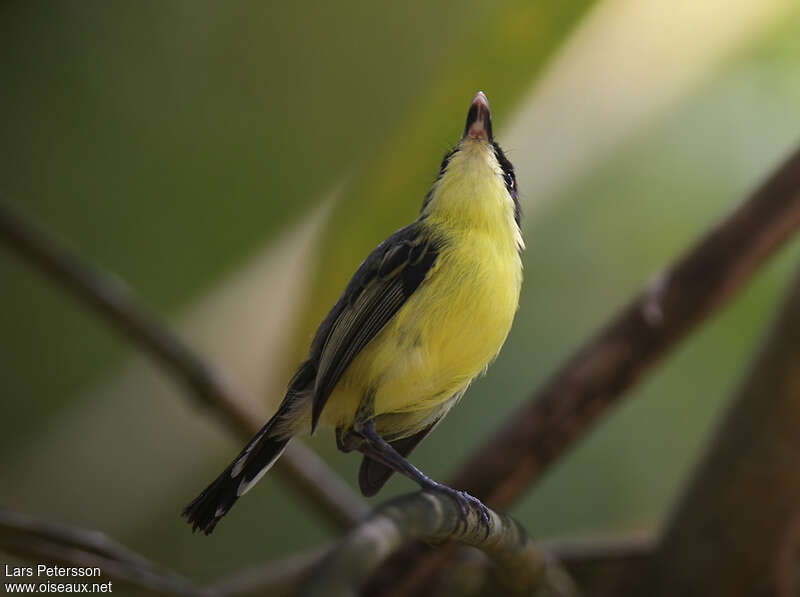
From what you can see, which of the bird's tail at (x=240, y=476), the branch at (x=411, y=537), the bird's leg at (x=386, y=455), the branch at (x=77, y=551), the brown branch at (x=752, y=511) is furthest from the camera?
the brown branch at (x=752, y=511)

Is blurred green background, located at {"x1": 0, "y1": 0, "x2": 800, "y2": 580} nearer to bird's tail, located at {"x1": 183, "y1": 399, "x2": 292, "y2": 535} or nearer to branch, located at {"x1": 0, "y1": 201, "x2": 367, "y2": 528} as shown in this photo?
branch, located at {"x1": 0, "y1": 201, "x2": 367, "y2": 528}

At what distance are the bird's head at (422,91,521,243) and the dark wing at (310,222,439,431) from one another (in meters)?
0.06

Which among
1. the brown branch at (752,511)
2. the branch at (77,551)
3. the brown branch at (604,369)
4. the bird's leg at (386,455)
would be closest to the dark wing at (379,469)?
the bird's leg at (386,455)

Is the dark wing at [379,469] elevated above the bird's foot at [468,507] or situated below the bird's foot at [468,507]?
below

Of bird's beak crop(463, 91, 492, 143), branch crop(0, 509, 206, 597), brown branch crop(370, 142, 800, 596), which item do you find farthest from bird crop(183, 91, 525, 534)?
brown branch crop(370, 142, 800, 596)

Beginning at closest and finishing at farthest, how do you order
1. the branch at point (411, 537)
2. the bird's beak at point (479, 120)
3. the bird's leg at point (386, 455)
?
the branch at point (411, 537)
the bird's beak at point (479, 120)
the bird's leg at point (386, 455)

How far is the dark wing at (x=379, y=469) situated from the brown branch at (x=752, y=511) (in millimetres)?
1577

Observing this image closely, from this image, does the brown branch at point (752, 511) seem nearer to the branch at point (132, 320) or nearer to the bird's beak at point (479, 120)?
the branch at point (132, 320)

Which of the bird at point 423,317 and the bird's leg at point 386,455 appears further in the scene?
the bird's leg at point 386,455

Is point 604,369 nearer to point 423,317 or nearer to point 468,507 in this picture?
point 423,317

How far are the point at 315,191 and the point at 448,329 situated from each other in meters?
0.82

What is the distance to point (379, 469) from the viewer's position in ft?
5.73

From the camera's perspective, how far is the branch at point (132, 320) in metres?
2.81

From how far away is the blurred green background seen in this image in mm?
2033
